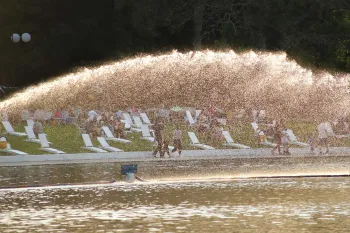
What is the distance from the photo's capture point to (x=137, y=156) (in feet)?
145

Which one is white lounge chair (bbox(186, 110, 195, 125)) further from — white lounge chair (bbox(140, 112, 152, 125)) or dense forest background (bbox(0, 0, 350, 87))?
dense forest background (bbox(0, 0, 350, 87))

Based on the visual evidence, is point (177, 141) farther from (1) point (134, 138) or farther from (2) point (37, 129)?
(2) point (37, 129)

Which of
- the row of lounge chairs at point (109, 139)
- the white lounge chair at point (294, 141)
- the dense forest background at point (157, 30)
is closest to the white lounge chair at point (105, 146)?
the row of lounge chairs at point (109, 139)

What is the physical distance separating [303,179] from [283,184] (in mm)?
1698

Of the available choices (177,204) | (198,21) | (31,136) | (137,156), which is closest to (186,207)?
(177,204)

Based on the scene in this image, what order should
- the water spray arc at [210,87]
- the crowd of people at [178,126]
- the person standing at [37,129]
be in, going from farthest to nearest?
the water spray arc at [210,87], the person standing at [37,129], the crowd of people at [178,126]

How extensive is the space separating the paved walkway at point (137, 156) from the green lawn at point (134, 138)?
111 inches

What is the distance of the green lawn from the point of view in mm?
47969

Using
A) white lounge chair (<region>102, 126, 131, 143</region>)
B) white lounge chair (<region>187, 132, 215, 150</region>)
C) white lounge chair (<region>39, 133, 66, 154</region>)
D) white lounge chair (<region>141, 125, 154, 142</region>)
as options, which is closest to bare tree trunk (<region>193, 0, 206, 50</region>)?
white lounge chair (<region>141, 125, 154, 142</region>)

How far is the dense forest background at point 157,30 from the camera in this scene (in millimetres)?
76125

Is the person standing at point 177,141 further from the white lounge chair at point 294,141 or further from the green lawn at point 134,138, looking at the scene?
the white lounge chair at point 294,141

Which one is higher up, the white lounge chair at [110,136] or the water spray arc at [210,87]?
the water spray arc at [210,87]

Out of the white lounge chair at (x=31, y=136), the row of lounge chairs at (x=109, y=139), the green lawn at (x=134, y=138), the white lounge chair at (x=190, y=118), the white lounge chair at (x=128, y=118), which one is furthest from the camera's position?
the white lounge chair at (x=190, y=118)

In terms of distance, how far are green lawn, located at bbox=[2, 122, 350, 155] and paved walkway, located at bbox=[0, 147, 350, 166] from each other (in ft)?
9.26
